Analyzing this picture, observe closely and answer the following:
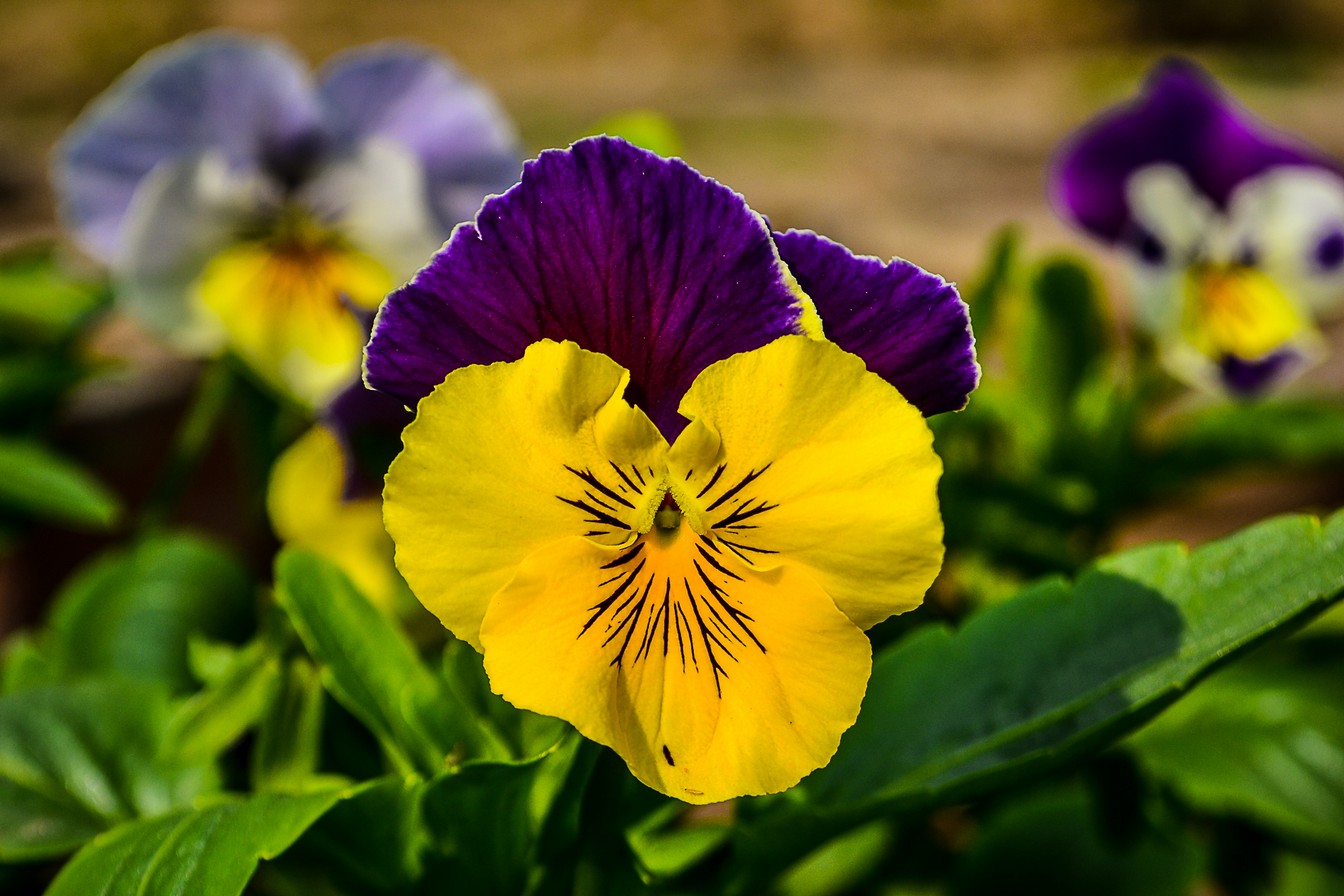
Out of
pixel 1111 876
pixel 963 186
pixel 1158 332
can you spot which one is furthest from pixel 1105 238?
pixel 963 186

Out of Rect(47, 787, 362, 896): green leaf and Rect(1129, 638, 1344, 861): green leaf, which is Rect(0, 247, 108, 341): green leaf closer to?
Rect(47, 787, 362, 896): green leaf

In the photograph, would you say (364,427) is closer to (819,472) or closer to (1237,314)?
(819,472)

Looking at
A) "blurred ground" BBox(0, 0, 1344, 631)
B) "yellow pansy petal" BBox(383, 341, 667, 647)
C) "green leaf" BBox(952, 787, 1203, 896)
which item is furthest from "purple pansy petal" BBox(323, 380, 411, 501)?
"blurred ground" BBox(0, 0, 1344, 631)

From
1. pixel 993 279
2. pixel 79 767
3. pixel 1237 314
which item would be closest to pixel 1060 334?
pixel 1237 314

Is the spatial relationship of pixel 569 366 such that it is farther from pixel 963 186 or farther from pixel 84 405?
pixel 963 186

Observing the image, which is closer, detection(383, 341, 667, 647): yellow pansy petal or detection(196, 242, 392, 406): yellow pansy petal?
detection(383, 341, 667, 647): yellow pansy petal

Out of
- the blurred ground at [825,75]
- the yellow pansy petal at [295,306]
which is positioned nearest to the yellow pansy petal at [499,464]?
the yellow pansy petal at [295,306]
